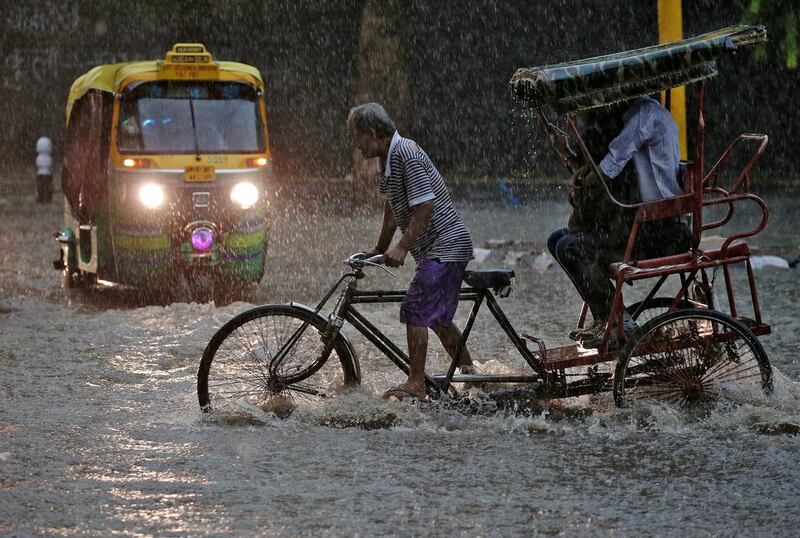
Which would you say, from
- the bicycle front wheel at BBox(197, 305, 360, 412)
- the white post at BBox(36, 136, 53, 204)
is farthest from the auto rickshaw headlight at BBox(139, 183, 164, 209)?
the white post at BBox(36, 136, 53, 204)

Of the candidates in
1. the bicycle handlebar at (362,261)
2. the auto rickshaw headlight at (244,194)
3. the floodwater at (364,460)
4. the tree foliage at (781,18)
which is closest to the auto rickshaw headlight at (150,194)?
the auto rickshaw headlight at (244,194)

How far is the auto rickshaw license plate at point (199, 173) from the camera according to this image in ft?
35.0

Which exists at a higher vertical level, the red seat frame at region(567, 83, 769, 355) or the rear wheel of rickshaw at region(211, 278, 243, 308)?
the red seat frame at region(567, 83, 769, 355)

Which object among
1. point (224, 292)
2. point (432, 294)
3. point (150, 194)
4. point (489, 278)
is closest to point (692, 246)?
point (489, 278)

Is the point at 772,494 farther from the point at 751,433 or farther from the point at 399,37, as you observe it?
the point at 399,37

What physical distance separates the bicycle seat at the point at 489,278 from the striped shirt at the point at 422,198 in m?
0.12

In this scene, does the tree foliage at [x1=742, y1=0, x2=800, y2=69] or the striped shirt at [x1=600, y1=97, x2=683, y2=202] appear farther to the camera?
the tree foliage at [x1=742, y1=0, x2=800, y2=69]

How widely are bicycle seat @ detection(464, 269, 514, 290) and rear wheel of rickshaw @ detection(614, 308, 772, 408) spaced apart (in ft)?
2.18

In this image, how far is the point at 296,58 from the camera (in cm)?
2294

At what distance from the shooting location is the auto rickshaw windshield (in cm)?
1070

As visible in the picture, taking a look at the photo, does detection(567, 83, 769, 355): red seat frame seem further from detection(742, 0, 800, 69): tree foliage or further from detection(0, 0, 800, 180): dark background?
detection(0, 0, 800, 180): dark background

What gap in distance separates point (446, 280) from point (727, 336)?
4.56 feet

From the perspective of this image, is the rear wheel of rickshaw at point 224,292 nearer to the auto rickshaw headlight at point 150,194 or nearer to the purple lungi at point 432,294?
the auto rickshaw headlight at point 150,194

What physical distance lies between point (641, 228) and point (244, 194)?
16.6 ft
